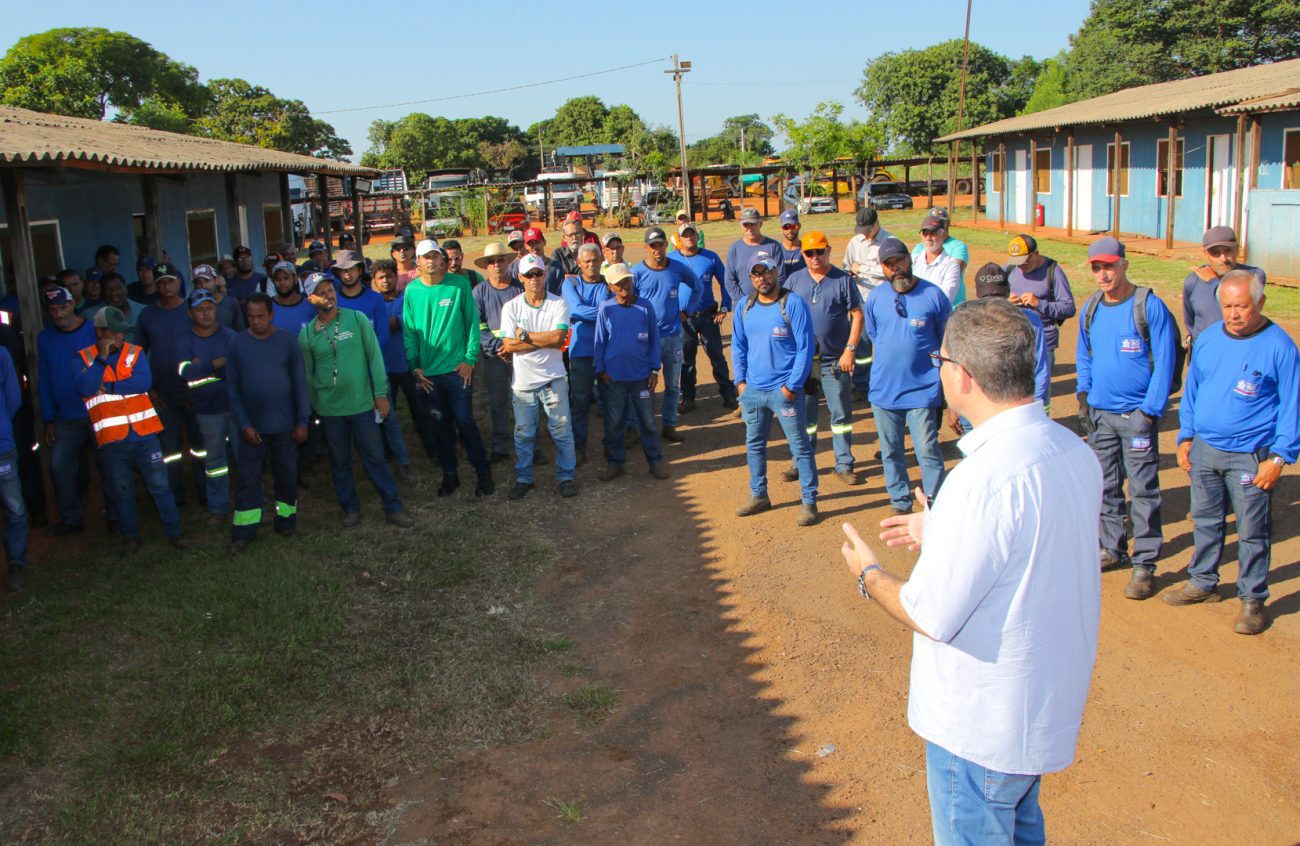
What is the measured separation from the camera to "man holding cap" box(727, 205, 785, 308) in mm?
9375

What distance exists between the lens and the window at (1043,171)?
94.4 feet

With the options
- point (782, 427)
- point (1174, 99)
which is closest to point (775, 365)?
point (782, 427)

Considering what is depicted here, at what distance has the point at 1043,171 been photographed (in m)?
29.2

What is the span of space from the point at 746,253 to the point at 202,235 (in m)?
8.57

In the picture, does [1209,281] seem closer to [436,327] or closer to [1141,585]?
[1141,585]

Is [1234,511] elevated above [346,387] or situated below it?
below

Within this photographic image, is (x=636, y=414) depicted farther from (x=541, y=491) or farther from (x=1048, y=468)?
(x=1048, y=468)

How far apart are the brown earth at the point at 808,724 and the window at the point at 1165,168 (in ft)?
59.8

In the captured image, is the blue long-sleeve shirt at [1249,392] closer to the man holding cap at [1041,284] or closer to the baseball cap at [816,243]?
the man holding cap at [1041,284]

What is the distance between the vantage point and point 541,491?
26.7ft

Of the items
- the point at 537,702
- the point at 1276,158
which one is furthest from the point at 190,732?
the point at 1276,158

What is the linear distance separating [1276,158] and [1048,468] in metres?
20.1

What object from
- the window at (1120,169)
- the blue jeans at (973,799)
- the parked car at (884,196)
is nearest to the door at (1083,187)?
the window at (1120,169)

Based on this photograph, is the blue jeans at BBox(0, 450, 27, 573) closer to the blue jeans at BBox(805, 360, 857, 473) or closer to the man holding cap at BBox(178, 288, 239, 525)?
the man holding cap at BBox(178, 288, 239, 525)
